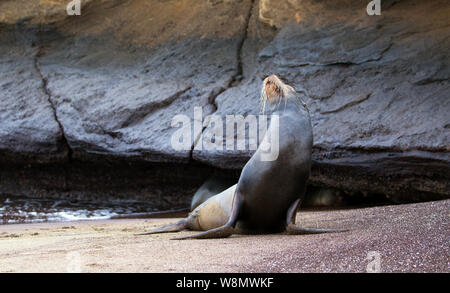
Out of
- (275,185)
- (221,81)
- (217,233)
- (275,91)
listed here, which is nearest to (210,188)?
(221,81)

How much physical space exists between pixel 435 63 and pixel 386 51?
616 millimetres

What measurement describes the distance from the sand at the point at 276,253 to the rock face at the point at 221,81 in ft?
7.67

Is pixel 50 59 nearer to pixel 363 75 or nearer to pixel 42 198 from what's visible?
pixel 42 198

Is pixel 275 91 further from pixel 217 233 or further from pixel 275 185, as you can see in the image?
pixel 217 233

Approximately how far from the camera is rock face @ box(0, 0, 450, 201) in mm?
6055

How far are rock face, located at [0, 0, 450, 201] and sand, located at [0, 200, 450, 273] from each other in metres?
2.34

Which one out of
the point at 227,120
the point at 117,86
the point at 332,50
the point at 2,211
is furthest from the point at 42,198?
the point at 332,50

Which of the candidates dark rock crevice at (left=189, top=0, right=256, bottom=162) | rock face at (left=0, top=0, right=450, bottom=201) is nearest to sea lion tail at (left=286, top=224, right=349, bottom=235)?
rock face at (left=0, top=0, right=450, bottom=201)

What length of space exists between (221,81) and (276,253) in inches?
200

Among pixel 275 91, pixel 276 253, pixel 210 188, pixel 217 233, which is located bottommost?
pixel 210 188

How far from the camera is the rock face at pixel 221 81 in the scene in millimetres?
6055

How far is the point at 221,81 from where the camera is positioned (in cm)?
766

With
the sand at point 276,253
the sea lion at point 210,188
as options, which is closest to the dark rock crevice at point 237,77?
the sea lion at point 210,188

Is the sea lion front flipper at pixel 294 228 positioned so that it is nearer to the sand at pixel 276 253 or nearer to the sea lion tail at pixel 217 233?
the sand at pixel 276 253
